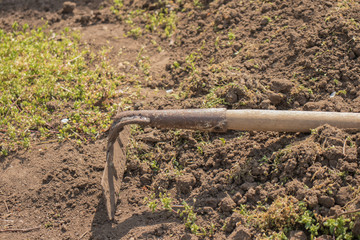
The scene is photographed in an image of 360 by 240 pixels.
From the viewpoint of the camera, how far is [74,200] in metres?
3.58

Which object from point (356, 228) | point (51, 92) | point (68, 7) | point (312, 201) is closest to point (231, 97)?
point (312, 201)

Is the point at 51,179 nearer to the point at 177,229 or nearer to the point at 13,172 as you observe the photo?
the point at 13,172

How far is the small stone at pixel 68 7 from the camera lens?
20.3 feet

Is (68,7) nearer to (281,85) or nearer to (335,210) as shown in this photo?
(281,85)

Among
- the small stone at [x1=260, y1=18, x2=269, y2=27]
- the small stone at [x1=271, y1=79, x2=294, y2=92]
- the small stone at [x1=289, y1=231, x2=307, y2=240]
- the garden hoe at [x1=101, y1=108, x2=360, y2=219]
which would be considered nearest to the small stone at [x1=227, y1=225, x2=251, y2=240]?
the small stone at [x1=289, y1=231, x2=307, y2=240]

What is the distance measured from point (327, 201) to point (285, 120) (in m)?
0.72

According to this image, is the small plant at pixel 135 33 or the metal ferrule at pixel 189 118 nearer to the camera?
the metal ferrule at pixel 189 118

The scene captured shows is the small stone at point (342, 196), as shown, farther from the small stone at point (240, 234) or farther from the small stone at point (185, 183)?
the small stone at point (185, 183)

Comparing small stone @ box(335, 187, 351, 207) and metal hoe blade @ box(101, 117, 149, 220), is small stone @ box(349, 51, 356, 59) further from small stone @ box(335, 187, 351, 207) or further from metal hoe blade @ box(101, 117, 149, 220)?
metal hoe blade @ box(101, 117, 149, 220)

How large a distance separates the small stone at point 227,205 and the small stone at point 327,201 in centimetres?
65

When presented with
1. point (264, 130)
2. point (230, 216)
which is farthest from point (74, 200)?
point (264, 130)

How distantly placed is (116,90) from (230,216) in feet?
7.40

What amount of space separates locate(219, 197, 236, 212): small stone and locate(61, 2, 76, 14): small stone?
4.30 m

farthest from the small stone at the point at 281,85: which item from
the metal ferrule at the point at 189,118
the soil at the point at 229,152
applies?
the metal ferrule at the point at 189,118
